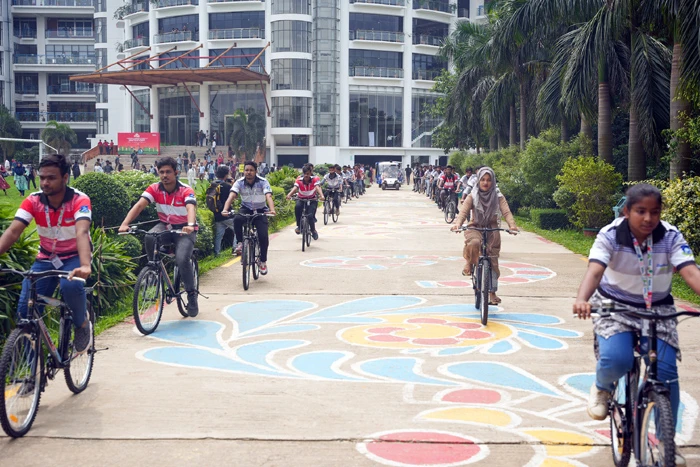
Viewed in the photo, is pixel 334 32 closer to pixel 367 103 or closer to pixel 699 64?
pixel 367 103

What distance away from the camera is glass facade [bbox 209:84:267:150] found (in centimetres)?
7094

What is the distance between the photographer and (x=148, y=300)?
8.35 metres

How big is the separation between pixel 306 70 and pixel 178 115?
492 inches

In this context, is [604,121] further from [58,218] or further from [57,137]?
[57,137]

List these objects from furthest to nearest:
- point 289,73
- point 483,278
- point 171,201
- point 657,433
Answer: point 289,73, point 483,278, point 171,201, point 657,433

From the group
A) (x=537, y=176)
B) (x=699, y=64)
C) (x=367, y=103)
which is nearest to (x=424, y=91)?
(x=367, y=103)

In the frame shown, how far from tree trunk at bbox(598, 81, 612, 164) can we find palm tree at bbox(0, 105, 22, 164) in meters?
62.6

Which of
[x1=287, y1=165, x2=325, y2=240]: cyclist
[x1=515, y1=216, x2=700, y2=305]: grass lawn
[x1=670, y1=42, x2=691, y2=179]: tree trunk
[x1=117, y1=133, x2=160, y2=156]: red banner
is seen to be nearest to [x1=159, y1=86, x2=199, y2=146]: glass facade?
[x1=117, y1=133, x2=160, y2=156]: red banner

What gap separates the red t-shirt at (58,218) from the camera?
5918mm

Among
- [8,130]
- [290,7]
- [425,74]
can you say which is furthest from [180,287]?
Answer: [8,130]

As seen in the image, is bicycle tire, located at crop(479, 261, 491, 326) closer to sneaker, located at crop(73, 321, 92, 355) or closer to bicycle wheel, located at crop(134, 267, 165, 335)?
bicycle wheel, located at crop(134, 267, 165, 335)

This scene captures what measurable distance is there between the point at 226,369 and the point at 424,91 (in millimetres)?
70727

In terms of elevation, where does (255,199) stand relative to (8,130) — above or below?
below

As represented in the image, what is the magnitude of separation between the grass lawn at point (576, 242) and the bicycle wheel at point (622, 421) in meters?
6.48
